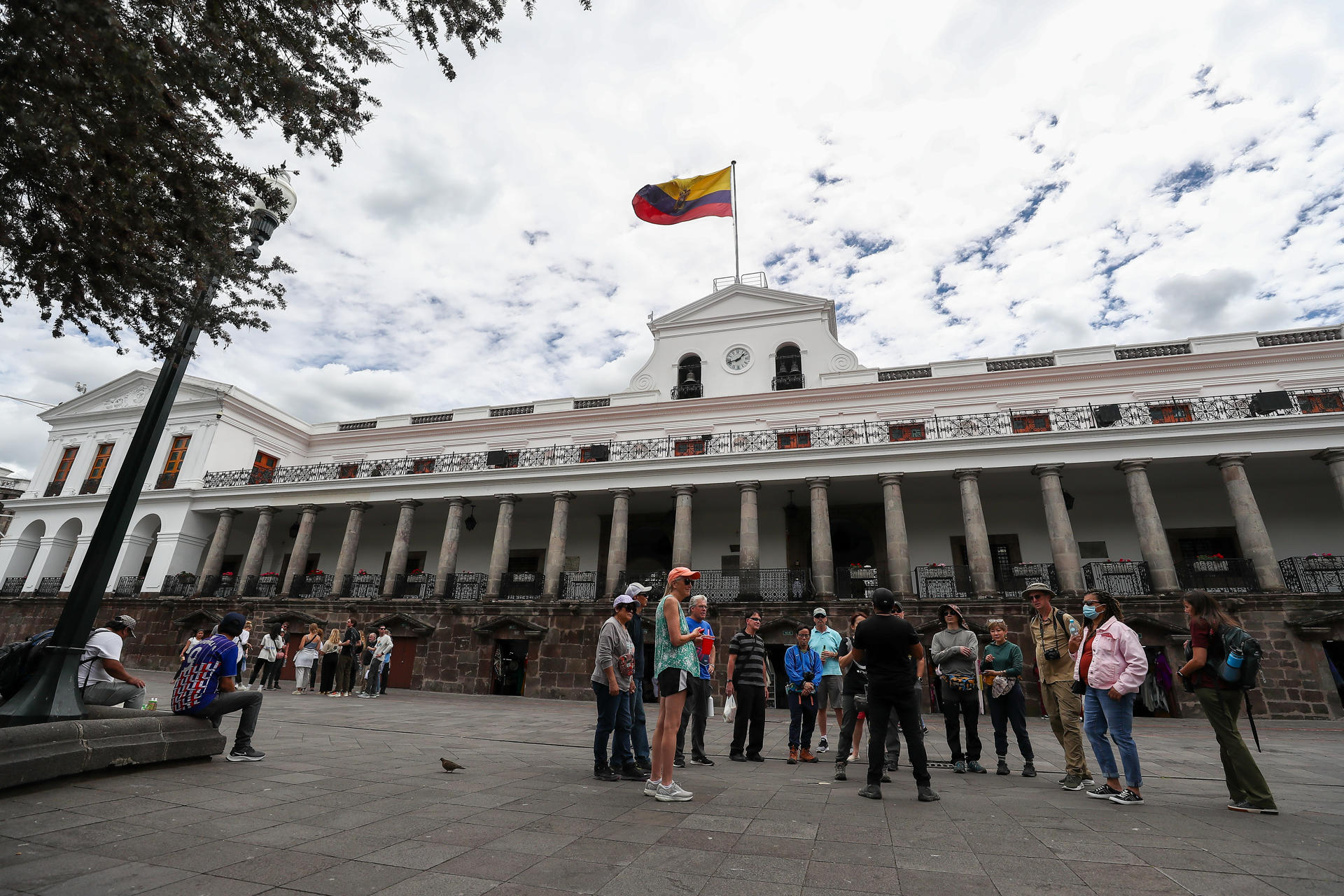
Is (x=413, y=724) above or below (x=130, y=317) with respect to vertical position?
below

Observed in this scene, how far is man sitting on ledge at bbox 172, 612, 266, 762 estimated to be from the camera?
5.77 meters

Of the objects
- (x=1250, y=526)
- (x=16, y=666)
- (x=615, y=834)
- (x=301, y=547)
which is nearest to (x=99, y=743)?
(x=16, y=666)

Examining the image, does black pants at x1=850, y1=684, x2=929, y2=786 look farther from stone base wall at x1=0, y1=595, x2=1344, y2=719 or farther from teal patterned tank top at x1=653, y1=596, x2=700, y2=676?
stone base wall at x1=0, y1=595, x2=1344, y2=719

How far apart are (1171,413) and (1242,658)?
1778 centimetres

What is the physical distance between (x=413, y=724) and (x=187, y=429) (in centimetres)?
2533

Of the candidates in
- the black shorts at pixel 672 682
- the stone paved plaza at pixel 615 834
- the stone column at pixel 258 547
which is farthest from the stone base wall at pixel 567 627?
the black shorts at pixel 672 682

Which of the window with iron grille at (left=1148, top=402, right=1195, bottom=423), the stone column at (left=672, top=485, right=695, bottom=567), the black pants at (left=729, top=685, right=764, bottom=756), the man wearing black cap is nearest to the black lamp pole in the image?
the man wearing black cap

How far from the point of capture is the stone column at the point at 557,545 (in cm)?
1997

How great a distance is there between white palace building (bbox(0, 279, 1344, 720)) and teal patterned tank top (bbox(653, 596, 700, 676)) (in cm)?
1316

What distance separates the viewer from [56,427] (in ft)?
100

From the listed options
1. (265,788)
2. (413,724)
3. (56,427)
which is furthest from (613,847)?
(56,427)

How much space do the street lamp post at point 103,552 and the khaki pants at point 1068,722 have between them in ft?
26.6

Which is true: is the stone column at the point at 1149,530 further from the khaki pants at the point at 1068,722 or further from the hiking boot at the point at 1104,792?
the hiking boot at the point at 1104,792

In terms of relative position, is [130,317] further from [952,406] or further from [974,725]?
[952,406]
